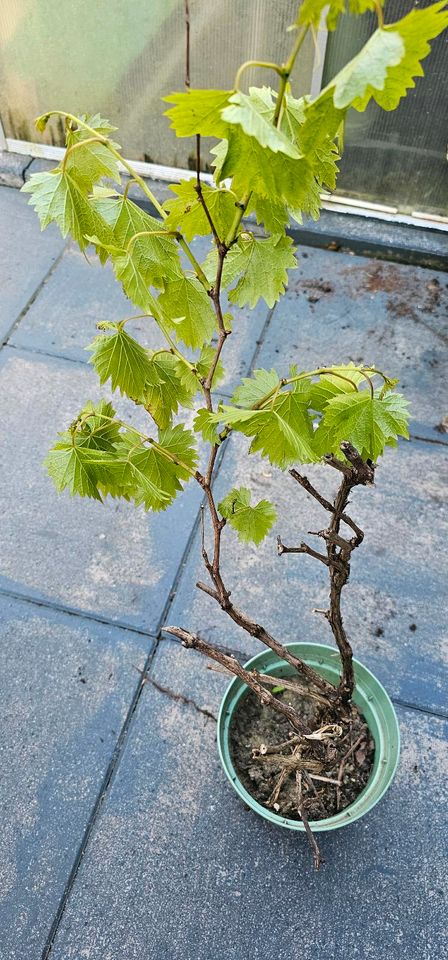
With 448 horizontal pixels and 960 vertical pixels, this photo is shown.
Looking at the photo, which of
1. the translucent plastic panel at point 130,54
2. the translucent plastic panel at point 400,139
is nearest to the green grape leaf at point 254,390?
the translucent plastic panel at point 400,139

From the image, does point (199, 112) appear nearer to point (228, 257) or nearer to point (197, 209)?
point (197, 209)

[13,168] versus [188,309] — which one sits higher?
[188,309]

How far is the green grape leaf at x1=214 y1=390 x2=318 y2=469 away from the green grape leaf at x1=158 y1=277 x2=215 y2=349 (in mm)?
201

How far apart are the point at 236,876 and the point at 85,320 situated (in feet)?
8.14

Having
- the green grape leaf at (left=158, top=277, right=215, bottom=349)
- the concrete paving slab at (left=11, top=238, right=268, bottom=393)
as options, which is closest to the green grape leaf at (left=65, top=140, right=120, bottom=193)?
the green grape leaf at (left=158, top=277, right=215, bottom=349)

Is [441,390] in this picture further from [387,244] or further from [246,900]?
[246,900]

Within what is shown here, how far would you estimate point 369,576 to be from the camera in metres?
2.76

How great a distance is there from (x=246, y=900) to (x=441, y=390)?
2.17m

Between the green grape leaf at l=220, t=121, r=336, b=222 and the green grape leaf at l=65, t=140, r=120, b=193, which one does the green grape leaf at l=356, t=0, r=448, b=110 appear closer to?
the green grape leaf at l=220, t=121, r=336, b=222

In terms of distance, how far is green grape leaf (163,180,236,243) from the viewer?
1.28 metres

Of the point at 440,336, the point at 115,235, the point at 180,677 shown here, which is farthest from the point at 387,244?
the point at 115,235

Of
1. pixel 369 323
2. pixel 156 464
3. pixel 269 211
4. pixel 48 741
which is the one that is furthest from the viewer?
pixel 369 323

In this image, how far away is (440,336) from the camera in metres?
3.47

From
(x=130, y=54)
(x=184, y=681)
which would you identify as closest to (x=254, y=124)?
(x=184, y=681)
